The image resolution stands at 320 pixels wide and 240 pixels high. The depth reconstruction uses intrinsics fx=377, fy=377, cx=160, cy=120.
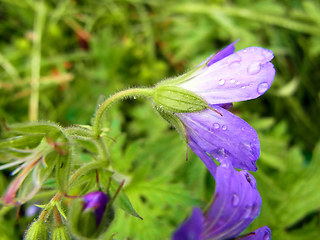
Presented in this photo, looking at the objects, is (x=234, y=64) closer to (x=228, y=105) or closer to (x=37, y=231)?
(x=228, y=105)

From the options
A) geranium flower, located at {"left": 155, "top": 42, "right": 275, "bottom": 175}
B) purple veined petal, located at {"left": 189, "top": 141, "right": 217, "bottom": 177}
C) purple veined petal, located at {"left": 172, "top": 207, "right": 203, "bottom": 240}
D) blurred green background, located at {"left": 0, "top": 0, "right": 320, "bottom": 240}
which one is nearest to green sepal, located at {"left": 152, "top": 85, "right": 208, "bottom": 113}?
geranium flower, located at {"left": 155, "top": 42, "right": 275, "bottom": 175}

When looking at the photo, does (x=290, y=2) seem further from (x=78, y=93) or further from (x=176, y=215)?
(x=176, y=215)

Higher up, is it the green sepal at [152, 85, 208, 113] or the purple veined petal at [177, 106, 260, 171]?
the green sepal at [152, 85, 208, 113]

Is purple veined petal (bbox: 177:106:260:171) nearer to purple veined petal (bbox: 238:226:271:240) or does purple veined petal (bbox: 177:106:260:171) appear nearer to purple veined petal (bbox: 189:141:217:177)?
purple veined petal (bbox: 189:141:217:177)

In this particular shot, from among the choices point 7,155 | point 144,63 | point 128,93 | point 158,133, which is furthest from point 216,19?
point 7,155

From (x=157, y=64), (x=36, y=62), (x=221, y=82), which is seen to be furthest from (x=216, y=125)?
(x=36, y=62)

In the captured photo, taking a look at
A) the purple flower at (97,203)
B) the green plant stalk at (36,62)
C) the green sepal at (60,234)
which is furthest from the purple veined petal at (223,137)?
the green plant stalk at (36,62)

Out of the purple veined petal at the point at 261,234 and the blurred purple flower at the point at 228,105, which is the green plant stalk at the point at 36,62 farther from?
the purple veined petal at the point at 261,234

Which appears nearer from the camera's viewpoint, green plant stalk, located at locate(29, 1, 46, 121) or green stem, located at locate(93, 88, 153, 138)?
green stem, located at locate(93, 88, 153, 138)
